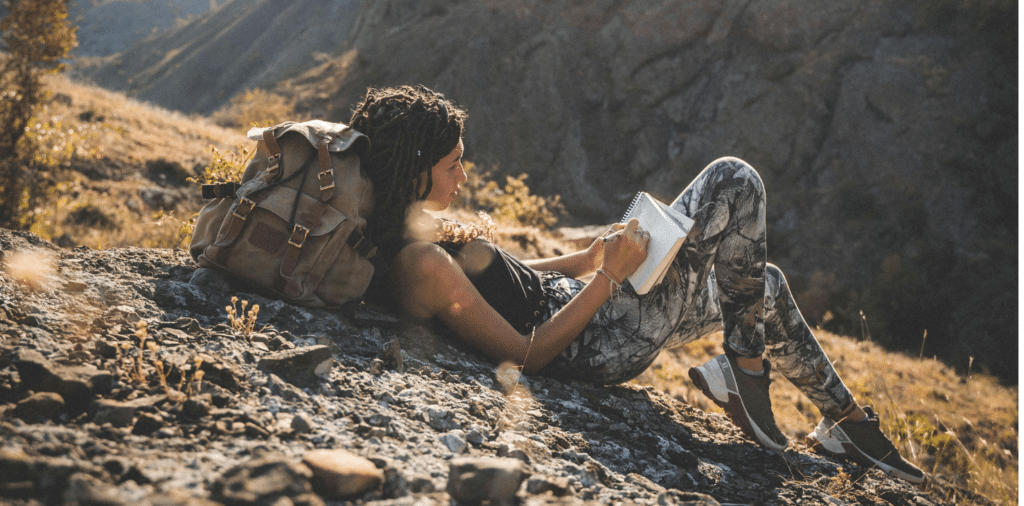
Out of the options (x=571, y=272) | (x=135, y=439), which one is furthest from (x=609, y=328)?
(x=135, y=439)

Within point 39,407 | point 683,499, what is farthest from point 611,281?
point 39,407

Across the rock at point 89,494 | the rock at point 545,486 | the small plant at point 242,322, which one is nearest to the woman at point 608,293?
the small plant at point 242,322

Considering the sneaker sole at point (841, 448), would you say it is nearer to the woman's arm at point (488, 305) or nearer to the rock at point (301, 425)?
the woman's arm at point (488, 305)

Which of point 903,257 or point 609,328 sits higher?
point 903,257

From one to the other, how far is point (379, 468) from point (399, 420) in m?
0.31

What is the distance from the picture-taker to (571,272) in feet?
9.91

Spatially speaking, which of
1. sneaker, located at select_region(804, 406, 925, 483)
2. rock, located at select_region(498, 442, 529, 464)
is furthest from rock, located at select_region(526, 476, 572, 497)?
sneaker, located at select_region(804, 406, 925, 483)

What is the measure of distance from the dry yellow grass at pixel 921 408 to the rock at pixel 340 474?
8.98ft

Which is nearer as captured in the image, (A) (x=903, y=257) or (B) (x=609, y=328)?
(B) (x=609, y=328)

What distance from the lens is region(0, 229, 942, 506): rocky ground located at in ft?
3.84

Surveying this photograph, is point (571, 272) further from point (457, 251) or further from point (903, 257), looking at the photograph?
point (903, 257)

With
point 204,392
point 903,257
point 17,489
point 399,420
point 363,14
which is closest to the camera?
point 17,489

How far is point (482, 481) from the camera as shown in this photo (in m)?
1.25

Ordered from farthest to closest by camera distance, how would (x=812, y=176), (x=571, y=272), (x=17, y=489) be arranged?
1. (x=812, y=176)
2. (x=571, y=272)
3. (x=17, y=489)
